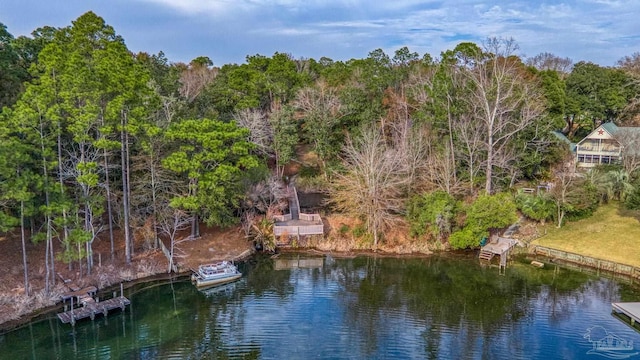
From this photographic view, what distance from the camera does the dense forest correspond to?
2503 cm

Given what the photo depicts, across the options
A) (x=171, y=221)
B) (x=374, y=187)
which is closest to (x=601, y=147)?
(x=374, y=187)

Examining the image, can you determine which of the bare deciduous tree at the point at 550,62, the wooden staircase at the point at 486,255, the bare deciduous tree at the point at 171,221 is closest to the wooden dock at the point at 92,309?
the bare deciduous tree at the point at 171,221

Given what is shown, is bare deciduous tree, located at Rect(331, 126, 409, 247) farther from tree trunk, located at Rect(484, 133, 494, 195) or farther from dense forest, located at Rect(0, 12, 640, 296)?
tree trunk, located at Rect(484, 133, 494, 195)

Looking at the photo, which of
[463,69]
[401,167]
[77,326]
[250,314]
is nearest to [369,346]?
[250,314]

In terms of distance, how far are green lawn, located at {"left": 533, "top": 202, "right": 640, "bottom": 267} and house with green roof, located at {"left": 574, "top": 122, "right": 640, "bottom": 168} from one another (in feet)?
35.0

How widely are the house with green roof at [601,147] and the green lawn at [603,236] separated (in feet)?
35.0

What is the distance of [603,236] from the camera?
33375 mm

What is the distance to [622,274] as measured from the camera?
2930cm

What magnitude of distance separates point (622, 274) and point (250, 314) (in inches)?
982

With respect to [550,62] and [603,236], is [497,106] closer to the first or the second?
[603,236]

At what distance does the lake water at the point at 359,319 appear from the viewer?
20.9 meters

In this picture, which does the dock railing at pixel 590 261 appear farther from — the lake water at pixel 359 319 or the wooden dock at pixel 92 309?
the wooden dock at pixel 92 309

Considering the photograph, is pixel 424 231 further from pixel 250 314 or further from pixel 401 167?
pixel 250 314

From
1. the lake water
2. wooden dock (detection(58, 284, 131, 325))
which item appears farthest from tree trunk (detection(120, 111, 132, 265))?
wooden dock (detection(58, 284, 131, 325))
